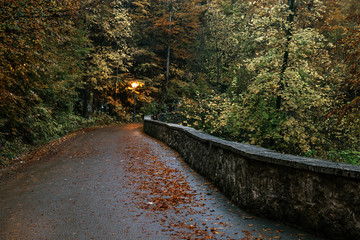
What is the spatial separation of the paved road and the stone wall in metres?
0.23

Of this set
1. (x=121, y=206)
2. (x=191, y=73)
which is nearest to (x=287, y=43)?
(x=121, y=206)

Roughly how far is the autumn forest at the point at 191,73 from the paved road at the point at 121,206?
2782 mm

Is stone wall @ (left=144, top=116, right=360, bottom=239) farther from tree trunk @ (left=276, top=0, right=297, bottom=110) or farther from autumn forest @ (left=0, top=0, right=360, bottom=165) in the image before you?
tree trunk @ (left=276, top=0, right=297, bottom=110)

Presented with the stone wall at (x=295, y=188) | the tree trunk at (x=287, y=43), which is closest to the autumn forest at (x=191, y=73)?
the tree trunk at (x=287, y=43)

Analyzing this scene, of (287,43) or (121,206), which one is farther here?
(287,43)

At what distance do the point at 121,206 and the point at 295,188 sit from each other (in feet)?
11.6

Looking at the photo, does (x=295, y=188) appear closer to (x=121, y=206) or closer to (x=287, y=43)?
(x=121, y=206)

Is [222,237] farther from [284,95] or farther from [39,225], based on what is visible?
[284,95]

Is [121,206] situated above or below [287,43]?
below

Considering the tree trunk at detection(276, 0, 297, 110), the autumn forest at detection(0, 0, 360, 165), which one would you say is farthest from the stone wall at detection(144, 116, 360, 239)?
the tree trunk at detection(276, 0, 297, 110)

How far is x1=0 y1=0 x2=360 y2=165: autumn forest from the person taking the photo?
757 centimetres

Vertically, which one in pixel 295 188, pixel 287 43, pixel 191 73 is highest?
pixel 191 73

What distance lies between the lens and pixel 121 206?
5715mm

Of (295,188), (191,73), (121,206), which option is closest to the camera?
(295,188)
